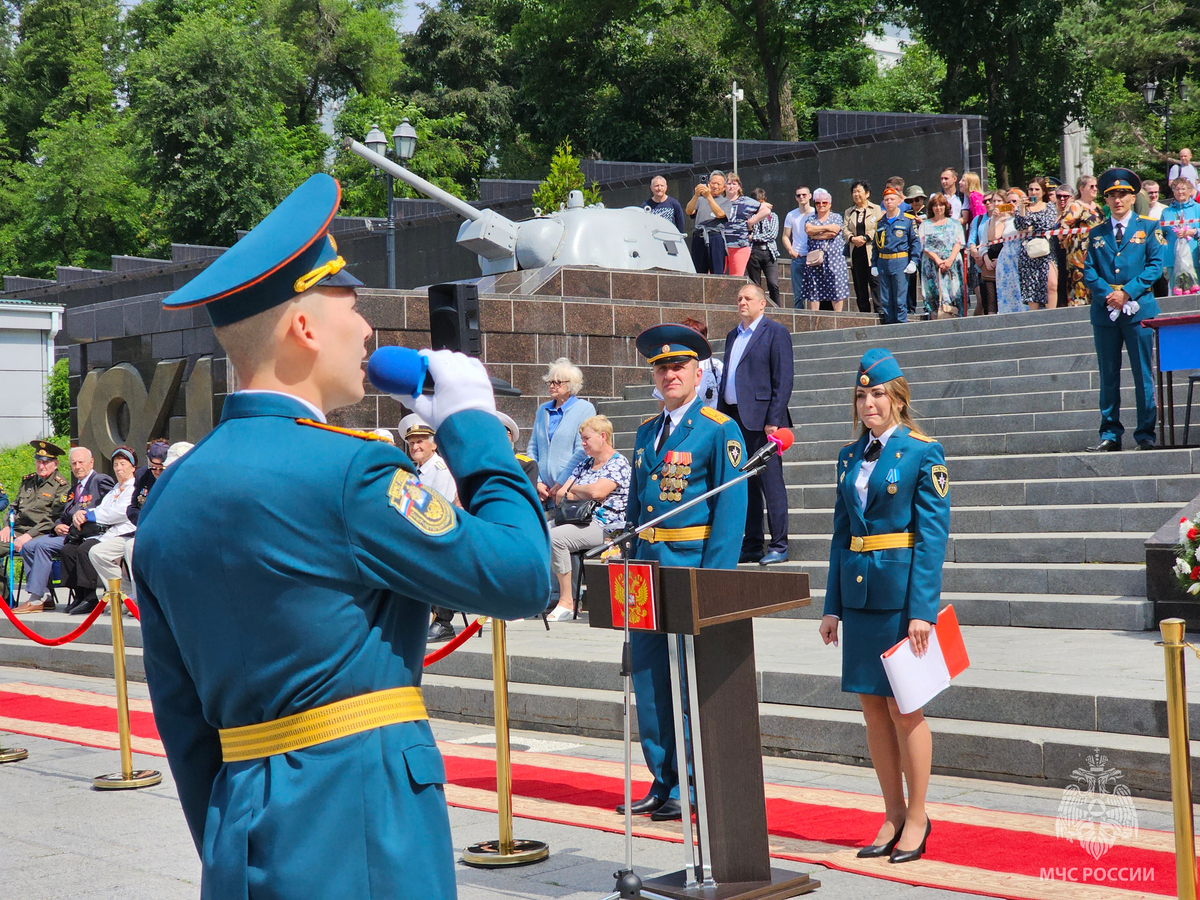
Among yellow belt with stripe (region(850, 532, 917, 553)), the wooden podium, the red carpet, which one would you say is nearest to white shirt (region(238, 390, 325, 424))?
the wooden podium

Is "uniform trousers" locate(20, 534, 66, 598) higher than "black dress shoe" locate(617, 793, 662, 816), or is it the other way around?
"uniform trousers" locate(20, 534, 66, 598)

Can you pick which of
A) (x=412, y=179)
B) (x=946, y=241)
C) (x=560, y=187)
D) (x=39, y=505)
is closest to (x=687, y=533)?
(x=39, y=505)

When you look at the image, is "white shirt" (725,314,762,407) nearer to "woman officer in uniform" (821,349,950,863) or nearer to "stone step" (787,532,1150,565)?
"stone step" (787,532,1150,565)

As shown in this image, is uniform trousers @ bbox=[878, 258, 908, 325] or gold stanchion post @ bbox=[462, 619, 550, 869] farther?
uniform trousers @ bbox=[878, 258, 908, 325]

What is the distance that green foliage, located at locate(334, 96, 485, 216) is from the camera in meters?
44.7

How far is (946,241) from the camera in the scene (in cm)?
1662

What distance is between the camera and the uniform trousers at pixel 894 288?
16.3m

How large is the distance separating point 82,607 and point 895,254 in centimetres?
1044

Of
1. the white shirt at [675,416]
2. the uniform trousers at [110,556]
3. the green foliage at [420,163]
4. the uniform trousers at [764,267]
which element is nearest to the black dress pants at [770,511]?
the white shirt at [675,416]

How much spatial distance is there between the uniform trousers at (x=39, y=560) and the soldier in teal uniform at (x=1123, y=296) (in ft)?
35.4

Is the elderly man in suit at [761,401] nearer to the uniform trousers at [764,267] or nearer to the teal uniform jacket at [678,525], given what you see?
the teal uniform jacket at [678,525]

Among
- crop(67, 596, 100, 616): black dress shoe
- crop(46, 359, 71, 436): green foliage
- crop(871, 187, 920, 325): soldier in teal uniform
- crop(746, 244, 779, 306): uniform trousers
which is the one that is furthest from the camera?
crop(46, 359, 71, 436): green foliage

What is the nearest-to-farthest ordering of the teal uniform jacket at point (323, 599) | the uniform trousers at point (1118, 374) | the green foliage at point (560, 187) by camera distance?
1. the teal uniform jacket at point (323, 599)
2. the uniform trousers at point (1118, 374)
3. the green foliage at point (560, 187)

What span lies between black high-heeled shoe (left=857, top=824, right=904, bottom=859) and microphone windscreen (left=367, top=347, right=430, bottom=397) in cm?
370
